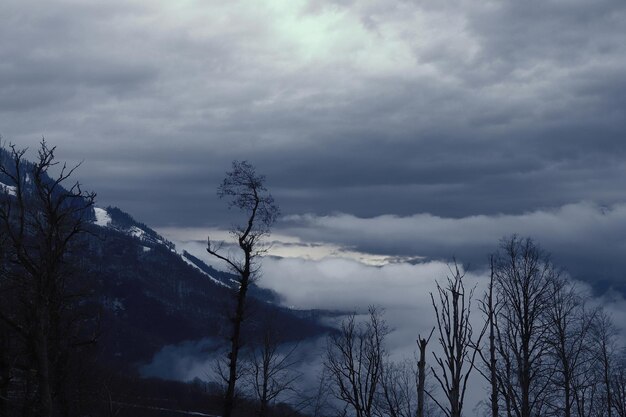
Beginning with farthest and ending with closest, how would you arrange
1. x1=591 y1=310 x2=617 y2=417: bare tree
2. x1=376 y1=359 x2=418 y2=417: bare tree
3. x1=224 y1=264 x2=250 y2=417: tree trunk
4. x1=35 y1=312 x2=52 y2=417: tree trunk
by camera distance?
x1=591 y1=310 x2=617 y2=417: bare tree, x1=224 y1=264 x2=250 y2=417: tree trunk, x1=35 y1=312 x2=52 y2=417: tree trunk, x1=376 y1=359 x2=418 y2=417: bare tree

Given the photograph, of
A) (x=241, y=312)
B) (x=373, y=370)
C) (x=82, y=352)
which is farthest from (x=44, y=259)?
(x=82, y=352)

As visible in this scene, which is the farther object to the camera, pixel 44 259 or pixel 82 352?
pixel 82 352

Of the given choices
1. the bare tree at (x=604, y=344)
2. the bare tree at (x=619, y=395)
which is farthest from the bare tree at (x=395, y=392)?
the bare tree at (x=604, y=344)

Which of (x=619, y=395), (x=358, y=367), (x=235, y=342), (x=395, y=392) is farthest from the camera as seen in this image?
(x=235, y=342)

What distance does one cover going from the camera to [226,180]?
28219 millimetres

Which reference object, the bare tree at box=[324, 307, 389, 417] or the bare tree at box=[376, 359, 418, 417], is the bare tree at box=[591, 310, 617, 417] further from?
the bare tree at box=[324, 307, 389, 417]

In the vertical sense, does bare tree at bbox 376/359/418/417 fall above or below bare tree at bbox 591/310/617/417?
below

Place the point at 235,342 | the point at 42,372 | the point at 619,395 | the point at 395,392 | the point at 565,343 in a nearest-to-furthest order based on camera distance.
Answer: the point at 42,372
the point at 619,395
the point at 395,392
the point at 235,342
the point at 565,343

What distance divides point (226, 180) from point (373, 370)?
37.5 ft

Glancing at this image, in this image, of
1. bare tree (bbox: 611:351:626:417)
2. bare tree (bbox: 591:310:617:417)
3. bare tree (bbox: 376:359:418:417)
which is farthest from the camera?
bare tree (bbox: 591:310:617:417)

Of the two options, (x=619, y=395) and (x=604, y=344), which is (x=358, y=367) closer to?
(x=619, y=395)

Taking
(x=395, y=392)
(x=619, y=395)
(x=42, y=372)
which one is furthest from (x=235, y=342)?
(x=619, y=395)

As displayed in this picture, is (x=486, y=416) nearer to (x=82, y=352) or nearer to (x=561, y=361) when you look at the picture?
(x=561, y=361)

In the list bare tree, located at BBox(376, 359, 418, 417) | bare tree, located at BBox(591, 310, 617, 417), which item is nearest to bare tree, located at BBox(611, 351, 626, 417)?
bare tree, located at BBox(591, 310, 617, 417)
